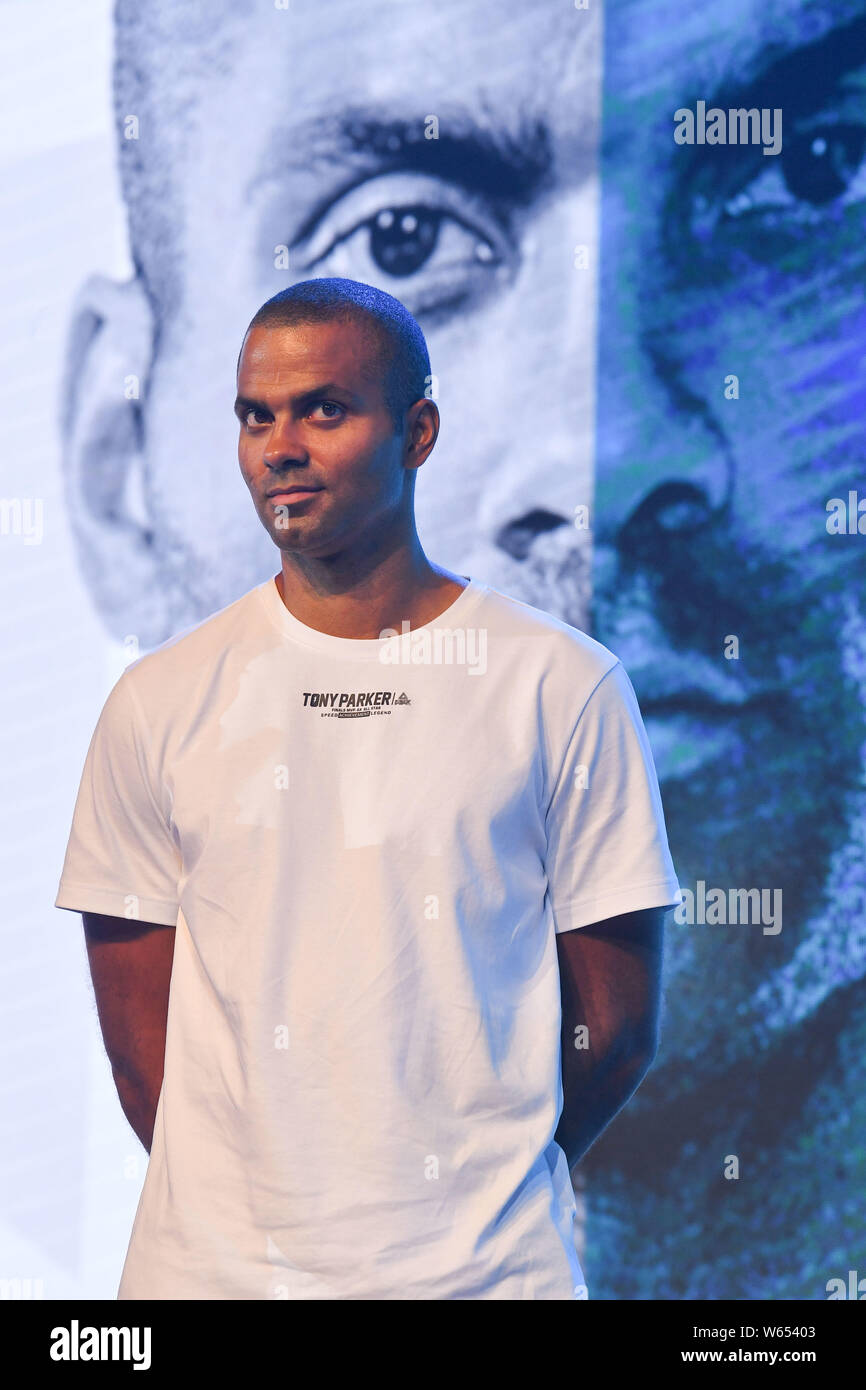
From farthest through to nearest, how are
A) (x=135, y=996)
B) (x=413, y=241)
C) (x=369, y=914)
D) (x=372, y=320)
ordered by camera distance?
(x=413, y=241), (x=135, y=996), (x=372, y=320), (x=369, y=914)

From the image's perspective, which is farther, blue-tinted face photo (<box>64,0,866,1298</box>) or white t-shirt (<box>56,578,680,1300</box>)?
blue-tinted face photo (<box>64,0,866,1298</box>)

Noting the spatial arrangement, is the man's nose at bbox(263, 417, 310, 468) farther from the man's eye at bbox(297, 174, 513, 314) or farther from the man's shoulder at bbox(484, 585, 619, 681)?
the man's eye at bbox(297, 174, 513, 314)

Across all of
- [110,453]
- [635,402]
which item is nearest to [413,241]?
[635,402]

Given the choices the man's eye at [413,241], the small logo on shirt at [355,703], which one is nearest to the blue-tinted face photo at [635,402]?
the man's eye at [413,241]

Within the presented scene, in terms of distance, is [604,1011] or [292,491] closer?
[292,491]

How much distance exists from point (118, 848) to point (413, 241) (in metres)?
1.51

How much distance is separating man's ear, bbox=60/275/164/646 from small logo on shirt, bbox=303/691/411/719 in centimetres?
130

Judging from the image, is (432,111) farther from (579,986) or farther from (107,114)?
(579,986)

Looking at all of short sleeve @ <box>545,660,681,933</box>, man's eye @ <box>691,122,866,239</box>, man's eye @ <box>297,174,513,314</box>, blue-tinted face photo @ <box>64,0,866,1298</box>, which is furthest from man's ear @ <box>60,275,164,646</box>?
short sleeve @ <box>545,660,681,933</box>

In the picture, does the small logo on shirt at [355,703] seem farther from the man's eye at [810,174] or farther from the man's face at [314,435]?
the man's eye at [810,174]

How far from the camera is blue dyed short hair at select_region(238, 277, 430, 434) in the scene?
53.8 inches

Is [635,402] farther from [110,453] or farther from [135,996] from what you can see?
[135,996]

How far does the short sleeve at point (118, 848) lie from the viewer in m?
1.43

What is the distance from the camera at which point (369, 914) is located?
1.28m
